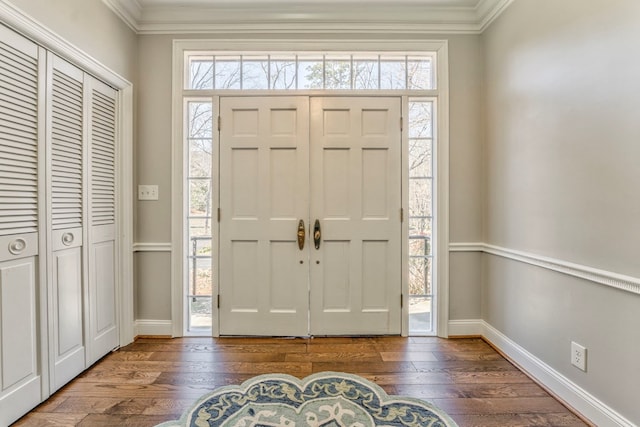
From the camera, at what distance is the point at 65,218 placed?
1.91 meters

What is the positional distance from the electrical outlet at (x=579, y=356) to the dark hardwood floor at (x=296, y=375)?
0.85ft

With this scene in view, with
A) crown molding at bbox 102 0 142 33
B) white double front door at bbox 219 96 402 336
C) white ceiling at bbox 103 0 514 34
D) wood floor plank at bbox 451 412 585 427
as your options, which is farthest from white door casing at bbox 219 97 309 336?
wood floor plank at bbox 451 412 585 427

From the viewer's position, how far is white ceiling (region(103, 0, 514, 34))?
244cm

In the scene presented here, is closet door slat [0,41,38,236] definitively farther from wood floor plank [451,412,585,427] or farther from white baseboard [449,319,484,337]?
white baseboard [449,319,484,337]

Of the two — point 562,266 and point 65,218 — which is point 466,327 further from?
point 65,218

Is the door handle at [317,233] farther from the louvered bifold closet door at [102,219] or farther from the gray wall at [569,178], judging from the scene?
the louvered bifold closet door at [102,219]

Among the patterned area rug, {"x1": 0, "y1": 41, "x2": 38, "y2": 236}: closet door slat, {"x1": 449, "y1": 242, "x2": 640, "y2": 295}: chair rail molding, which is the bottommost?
the patterned area rug

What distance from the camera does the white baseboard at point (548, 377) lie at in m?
1.52

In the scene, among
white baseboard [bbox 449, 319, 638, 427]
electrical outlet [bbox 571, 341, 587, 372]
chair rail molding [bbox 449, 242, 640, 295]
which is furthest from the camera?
electrical outlet [bbox 571, 341, 587, 372]

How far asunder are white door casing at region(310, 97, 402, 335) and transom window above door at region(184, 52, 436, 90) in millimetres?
189

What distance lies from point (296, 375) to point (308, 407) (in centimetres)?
34

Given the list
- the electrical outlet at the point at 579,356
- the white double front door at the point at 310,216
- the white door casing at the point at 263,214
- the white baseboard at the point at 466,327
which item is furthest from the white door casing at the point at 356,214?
the electrical outlet at the point at 579,356

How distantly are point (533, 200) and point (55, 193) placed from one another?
2.88 meters

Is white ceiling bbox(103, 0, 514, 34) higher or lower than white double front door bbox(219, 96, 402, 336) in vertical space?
higher
